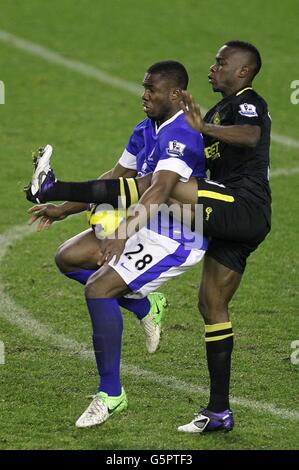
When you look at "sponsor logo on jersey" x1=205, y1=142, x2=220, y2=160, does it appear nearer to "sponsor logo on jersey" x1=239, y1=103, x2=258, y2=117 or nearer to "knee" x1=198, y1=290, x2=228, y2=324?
"sponsor logo on jersey" x1=239, y1=103, x2=258, y2=117

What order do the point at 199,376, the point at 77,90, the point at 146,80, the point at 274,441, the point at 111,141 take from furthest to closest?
the point at 77,90 < the point at 111,141 < the point at 199,376 < the point at 146,80 < the point at 274,441

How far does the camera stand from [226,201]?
259 inches

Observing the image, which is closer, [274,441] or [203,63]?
[274,441]

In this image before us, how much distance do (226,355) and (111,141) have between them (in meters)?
8.15

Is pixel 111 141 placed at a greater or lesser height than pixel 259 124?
lesser

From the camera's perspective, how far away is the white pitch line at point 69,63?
17.2 metres

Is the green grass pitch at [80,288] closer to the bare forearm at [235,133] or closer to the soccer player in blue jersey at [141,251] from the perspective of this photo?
the soccer player in blue jersey at [141,251]

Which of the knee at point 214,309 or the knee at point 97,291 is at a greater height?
the knee at point 97,291

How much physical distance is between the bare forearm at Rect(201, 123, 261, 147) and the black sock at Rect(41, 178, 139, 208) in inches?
27.4

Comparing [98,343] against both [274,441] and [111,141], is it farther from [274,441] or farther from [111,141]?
[111,141]

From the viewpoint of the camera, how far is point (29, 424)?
6.60m

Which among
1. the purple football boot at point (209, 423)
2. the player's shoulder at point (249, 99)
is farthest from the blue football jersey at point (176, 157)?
the purple football boot at point (209, 423)

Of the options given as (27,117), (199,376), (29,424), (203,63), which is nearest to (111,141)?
(27,117)

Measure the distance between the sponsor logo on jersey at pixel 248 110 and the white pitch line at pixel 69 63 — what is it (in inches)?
357
